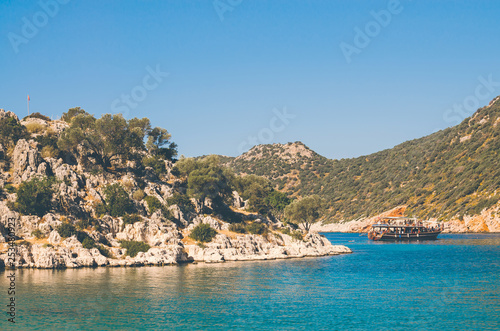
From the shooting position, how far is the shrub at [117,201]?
9456 cm

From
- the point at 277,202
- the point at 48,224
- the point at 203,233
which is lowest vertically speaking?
the point at 203,233

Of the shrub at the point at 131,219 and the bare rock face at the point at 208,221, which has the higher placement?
the shrub at the point at 131,219

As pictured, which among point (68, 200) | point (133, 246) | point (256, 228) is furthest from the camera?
point (256, 228)

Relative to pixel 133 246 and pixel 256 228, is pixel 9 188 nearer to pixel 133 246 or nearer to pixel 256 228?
pixel 133 246

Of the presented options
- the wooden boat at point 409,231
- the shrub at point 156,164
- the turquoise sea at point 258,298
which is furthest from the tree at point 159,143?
the wooden boat at point 409,231

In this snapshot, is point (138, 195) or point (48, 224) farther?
point (138, 195)

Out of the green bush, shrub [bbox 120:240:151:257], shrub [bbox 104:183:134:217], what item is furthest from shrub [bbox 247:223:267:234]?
the green bush

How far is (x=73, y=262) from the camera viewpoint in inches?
3164

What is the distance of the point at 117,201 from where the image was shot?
9556cm

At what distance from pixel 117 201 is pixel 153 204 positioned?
8.09 meters

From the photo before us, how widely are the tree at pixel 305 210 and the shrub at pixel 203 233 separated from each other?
114 feet

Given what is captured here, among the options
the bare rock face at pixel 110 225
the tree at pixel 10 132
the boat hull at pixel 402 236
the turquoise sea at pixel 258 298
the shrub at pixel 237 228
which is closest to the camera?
the turquoise sea at pixel 258 298

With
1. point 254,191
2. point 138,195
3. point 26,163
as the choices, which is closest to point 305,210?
point 254,191

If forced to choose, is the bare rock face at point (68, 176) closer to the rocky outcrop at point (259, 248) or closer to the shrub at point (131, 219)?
the shrub at point (131, 219)
